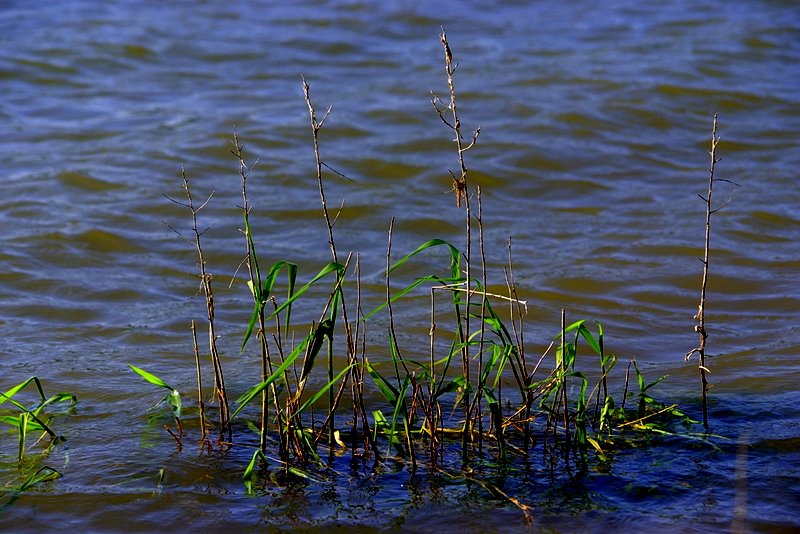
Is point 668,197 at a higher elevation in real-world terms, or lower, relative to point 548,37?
lower

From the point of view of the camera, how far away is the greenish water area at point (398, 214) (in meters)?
3.88

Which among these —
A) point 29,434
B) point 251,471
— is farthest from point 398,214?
point 251,471

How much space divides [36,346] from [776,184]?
18.7ft

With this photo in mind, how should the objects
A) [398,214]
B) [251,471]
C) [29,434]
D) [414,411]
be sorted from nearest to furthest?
[251,471], [414,411], [29,434], [398,214]

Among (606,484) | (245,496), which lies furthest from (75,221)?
(606,484)

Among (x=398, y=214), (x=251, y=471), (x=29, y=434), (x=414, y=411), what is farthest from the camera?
(x=398, y=214)

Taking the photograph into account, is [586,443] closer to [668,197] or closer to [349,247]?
[349,247]

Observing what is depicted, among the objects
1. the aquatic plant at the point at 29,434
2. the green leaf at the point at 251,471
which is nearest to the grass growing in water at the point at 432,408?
the green leaf at the point at 251,471

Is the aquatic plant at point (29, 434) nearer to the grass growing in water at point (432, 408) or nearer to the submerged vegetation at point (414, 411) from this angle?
the submerged vegetation at point (414, 411)

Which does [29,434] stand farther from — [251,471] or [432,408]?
[432,408]

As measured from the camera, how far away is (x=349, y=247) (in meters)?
7.32

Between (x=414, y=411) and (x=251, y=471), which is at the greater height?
(x=414, y=411)

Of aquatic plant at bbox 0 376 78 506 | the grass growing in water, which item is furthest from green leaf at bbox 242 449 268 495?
aquatic plant at bbox 0 376 78 506

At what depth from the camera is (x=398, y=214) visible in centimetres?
793
